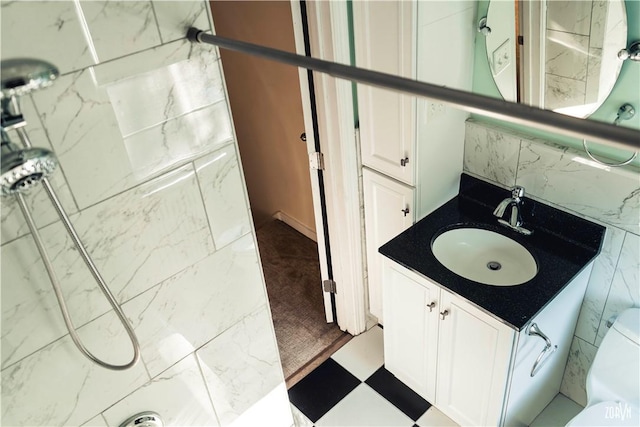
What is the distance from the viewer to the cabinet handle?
181 centimetres

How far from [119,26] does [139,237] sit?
534 millimetres

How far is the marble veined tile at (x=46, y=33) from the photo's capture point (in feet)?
3.56

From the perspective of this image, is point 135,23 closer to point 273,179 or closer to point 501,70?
point 501,70

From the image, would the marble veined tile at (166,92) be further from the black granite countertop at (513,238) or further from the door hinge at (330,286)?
the door hinge at (330,286)

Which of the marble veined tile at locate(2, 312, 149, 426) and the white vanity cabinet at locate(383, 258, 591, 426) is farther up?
the marble veined tile at locate(2, 312, 149, 426)

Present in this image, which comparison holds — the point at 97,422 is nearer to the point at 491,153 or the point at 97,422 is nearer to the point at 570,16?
the point at 491,153

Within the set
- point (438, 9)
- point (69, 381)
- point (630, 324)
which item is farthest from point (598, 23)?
point (69, 381)

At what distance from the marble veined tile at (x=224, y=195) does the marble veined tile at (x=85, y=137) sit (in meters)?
0.21

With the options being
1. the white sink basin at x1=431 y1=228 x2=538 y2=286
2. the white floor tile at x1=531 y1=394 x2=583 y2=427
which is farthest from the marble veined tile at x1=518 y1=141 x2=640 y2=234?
the white floor tile at x1=531 y1=394 x2=583 y2=427

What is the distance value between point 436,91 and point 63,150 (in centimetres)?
85

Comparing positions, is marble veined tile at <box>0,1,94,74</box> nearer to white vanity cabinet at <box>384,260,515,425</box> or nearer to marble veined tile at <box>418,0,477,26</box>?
marble veined tile at <box>418,0,477,26</box>

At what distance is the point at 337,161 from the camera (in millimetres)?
2170

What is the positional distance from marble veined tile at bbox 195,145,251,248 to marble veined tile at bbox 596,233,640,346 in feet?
4.16

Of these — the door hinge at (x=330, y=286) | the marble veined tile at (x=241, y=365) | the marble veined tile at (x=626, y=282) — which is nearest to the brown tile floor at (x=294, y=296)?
the door hinge at (x=330, y=286)
